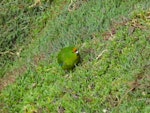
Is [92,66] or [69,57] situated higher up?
[69,57]

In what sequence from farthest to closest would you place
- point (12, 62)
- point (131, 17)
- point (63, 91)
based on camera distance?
point (12, 62) < point (131, 17) < point (63, 91)

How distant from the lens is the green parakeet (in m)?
5.57

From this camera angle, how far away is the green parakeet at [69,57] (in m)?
5.57


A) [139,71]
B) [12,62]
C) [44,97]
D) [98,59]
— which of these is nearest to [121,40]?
[98,59]

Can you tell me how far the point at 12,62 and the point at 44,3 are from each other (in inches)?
51.9

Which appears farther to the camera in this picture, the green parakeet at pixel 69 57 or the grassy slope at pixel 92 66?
the green parakeet at pixel 69 57

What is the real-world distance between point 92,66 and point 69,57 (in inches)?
13.1

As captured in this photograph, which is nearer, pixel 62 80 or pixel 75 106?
pixel 75 106

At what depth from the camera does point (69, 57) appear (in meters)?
5.55

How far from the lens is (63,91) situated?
5434 mm

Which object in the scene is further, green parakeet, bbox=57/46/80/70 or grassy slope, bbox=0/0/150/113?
green parakeet, bbox=57/46/80/70

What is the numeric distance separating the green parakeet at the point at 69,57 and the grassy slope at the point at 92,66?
12cm

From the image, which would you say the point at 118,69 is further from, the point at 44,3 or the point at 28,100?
the point at 44,3

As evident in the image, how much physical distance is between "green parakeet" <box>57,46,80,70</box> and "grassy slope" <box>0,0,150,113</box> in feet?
0.38
